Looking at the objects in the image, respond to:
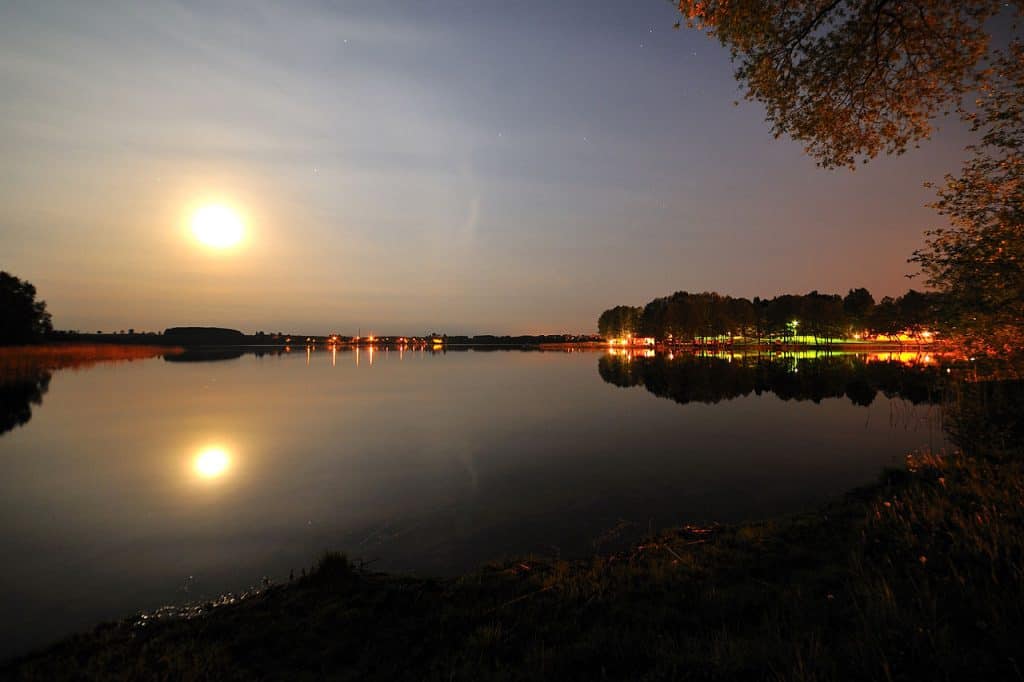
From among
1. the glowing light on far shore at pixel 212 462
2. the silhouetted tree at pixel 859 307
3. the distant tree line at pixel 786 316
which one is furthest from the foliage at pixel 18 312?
the silhouetted tree at pixel 859 307

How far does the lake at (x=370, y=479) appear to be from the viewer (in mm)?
12055

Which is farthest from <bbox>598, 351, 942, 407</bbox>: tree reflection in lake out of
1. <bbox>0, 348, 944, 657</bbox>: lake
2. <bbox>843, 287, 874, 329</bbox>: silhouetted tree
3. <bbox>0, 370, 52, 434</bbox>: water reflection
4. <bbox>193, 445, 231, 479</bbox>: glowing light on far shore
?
<bbox>843, 287, 874, 329</bbox>: silhouetted tree

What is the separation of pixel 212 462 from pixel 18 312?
3475 inches

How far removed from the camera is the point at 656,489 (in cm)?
1773

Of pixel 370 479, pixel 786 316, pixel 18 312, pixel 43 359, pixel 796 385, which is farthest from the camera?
pixel 786 316

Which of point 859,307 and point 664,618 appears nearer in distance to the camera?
point 664,618

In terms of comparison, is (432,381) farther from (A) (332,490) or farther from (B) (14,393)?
(A) (332,490)

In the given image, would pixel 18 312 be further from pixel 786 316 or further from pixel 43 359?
pixel 786 316

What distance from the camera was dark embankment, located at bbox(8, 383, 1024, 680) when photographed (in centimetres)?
555

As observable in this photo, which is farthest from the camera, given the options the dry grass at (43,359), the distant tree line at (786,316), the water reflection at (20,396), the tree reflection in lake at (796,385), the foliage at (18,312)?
the distant tree line at (786,316)

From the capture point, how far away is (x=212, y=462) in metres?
22.9

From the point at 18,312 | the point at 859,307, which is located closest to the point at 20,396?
the point at 18,312

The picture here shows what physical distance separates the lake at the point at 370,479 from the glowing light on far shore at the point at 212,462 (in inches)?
8.8

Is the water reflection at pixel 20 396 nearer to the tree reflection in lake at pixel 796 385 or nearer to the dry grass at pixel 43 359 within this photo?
the dry grass at pixel 43 359
